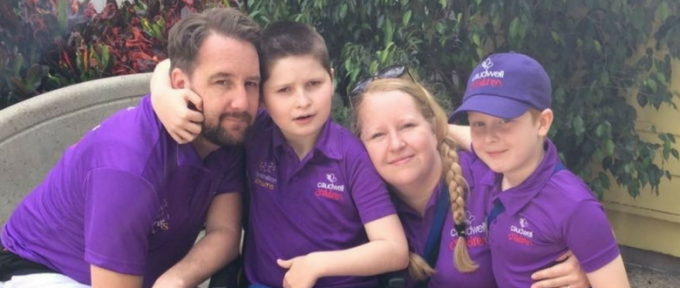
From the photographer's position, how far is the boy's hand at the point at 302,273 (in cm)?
274

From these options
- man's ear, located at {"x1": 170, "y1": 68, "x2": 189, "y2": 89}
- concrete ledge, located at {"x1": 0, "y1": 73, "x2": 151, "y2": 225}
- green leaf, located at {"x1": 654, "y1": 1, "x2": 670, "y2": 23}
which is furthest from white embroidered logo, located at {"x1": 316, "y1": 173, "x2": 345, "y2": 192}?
green leaf, located at {"x1": 654, "y1": 1, "x2": 670, "y2": 23}

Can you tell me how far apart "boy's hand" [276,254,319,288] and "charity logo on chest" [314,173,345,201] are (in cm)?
23

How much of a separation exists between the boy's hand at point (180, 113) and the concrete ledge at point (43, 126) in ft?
4.94

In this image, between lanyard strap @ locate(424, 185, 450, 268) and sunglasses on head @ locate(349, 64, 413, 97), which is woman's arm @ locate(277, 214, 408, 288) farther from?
sunglasses on head @ locate(349, 64, 413, 97)

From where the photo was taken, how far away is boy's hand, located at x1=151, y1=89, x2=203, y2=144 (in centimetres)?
256

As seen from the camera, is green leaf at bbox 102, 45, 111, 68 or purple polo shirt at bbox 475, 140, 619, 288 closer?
purple polo shirt at bbox 475, 140, 619, 288

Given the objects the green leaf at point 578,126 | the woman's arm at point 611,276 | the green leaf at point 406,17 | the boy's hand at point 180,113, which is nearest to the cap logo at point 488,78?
the woman's arm at point 611,276

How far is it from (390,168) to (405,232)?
28 centimetres

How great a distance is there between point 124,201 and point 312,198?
0.70m

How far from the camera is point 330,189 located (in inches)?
113

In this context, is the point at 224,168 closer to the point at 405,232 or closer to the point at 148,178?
the point at 148,178

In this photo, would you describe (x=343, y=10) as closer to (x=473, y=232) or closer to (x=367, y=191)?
(x=367, y=191)

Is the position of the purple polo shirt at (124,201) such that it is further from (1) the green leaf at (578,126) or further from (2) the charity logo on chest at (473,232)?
(1) the green leaf at (578,126)

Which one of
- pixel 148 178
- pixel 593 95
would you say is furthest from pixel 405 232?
pixel 593 95
